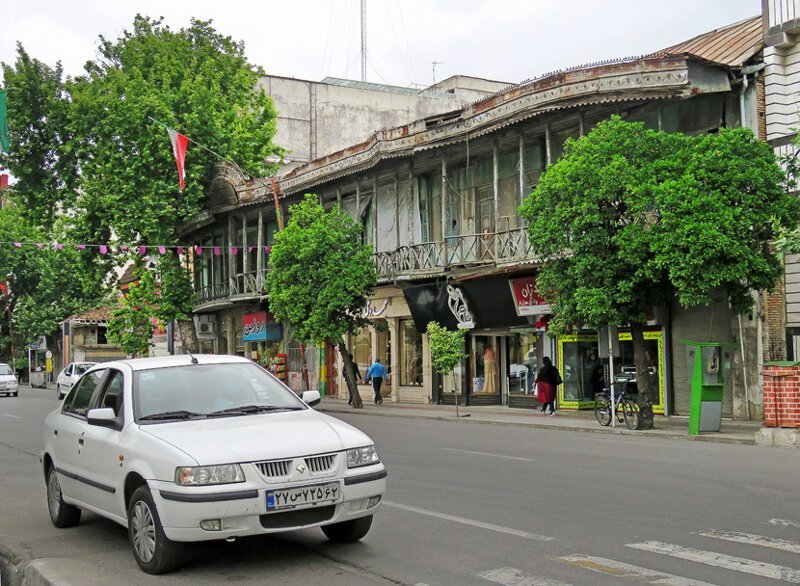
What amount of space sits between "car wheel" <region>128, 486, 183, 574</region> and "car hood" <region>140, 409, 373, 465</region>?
48 centimetres

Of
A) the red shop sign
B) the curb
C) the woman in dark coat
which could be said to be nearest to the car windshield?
the curb

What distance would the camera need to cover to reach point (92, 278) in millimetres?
41688

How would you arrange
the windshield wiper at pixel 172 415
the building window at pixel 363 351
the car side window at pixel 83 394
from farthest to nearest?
the building window at pixel 363 351, the car side window at pixel 83 394, the windshield wiper at pixel 172 415

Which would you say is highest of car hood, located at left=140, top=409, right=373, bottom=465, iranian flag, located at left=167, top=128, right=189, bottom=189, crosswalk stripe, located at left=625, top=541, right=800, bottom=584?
iranian flag, located at left=167, top=128, right=189, bottom=189

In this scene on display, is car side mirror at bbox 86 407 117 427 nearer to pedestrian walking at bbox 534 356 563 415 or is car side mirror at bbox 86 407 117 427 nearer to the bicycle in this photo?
the bicycle

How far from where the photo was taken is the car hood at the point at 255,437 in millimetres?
6461

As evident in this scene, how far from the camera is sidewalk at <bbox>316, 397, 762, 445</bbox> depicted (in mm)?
18344

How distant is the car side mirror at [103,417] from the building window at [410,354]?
84.3 feet

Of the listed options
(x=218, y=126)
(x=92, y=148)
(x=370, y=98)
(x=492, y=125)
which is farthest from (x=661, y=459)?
(x=370, y=98)

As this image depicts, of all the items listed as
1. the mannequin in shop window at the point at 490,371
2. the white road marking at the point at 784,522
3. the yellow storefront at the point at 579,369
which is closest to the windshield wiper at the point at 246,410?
the white road marking at the point at 784,522

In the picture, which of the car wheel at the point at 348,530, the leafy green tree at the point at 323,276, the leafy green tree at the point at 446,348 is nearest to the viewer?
the car wheel at the point at 348,530

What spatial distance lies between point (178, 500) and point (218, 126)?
34.2m

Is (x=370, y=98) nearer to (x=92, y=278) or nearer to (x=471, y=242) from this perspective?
(x=92, y=278)

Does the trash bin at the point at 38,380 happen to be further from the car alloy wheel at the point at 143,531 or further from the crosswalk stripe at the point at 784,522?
the crosswalk stripe at the point at 784,522
